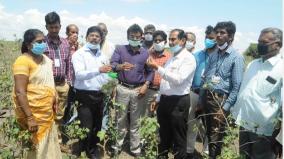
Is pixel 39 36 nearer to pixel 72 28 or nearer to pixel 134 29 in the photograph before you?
pixel 134 29

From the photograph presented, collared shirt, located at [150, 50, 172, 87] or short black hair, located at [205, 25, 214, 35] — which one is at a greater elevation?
short black hair, located at [205, 25, 214, 35]

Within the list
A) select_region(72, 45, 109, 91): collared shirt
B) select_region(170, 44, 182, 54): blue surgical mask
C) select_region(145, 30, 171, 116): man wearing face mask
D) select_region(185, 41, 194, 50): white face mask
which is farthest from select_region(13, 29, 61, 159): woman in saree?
select_region(185, 41, 194, 50): white face mask

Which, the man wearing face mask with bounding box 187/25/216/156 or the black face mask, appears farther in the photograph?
the man wearing face mask with bounding box 187/25/216/156

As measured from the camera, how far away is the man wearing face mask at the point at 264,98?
11.3 ft

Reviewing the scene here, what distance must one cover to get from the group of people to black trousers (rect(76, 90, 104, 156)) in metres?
0.01

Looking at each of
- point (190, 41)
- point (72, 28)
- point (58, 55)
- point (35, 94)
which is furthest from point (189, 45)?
point (35, 94)

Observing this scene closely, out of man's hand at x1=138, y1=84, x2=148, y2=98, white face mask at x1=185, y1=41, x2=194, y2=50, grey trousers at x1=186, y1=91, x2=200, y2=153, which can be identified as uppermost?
white face mask at x1=185, y1=41, x2=194, y2=50

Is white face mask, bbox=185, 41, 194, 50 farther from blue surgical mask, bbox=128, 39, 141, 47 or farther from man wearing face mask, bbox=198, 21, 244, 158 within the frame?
man wearing face mask, bbox=198, 21, 244, 158

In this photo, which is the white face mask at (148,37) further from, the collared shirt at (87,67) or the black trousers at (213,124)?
the black trousers at (213,124)

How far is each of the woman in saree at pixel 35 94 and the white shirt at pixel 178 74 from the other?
1.39 meters

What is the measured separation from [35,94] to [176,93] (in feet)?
5.71

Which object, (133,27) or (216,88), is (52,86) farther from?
(216,88)

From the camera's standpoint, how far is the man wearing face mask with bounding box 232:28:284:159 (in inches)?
135

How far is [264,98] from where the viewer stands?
3486 millimetres
